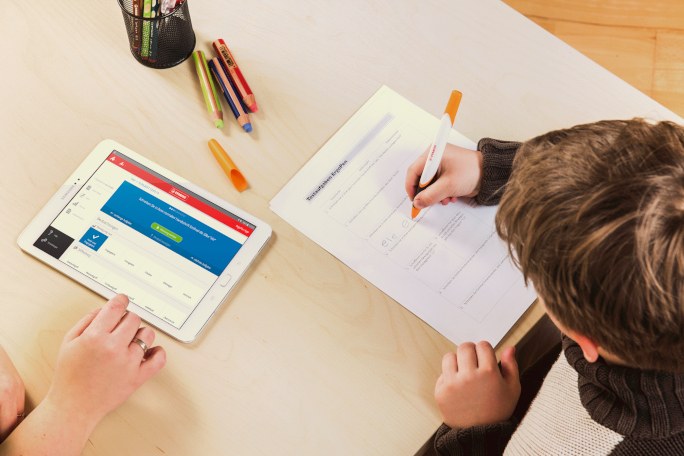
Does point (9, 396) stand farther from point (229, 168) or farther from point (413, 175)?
point (413, 175)

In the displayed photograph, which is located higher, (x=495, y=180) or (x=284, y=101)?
(x=284, y=101)

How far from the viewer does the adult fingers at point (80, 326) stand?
74 centimetres

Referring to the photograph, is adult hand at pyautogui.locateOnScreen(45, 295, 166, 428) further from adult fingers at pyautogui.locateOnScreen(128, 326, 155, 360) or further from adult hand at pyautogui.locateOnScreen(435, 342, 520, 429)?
adult hand at pyautogui.locateOnScreen(435, 342, 520, 429)

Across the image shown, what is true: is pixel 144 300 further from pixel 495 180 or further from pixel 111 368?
pixel 495 180

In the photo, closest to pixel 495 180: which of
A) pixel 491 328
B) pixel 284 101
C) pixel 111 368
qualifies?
pixel 491 328

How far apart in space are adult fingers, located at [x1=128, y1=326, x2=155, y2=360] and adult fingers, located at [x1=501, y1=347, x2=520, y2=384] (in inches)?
16.0

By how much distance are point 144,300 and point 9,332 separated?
0.51 ft

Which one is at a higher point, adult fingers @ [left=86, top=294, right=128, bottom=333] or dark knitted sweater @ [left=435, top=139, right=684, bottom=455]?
adult fingers @ [left=86, top=294, right=128, bottom=333]

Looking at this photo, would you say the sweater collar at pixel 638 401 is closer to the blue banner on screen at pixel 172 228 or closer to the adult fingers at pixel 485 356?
the adult fingers at pixel 485 356

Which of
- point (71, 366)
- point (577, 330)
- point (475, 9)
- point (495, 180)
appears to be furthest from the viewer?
point (475, 9)

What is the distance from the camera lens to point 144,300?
2.51 ft

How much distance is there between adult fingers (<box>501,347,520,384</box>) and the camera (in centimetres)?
77

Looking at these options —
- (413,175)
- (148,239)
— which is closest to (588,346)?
(413,175)

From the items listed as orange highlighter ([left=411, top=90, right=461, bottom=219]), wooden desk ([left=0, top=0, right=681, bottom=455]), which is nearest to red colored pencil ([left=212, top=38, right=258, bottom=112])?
wooden desk ([left=0, top=0, right=681, bottom=455])
